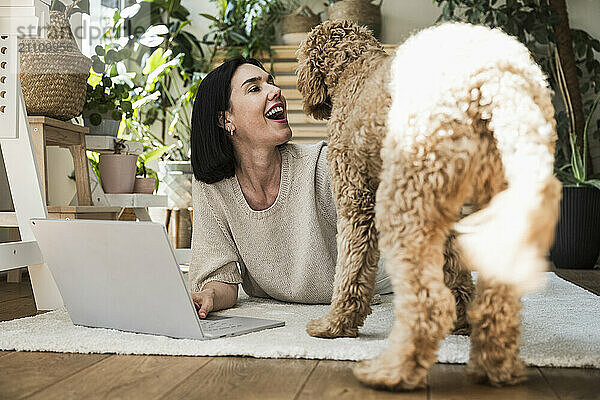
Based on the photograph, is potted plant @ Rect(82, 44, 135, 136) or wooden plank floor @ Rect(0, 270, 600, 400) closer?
wooden plank floor @ Rect(0, 270, 600, 400)

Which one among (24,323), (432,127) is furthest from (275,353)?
(24,323)

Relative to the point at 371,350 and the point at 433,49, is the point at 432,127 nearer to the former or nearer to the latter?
the point at 433,49

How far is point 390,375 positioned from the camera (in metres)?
1.20

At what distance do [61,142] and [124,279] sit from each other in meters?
1.15

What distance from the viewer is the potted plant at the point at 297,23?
485 centimetres

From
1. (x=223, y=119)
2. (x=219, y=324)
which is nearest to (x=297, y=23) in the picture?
(x=223, y=119)

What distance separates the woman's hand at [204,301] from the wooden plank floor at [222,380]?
0.40 metres

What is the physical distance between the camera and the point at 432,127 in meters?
1.17

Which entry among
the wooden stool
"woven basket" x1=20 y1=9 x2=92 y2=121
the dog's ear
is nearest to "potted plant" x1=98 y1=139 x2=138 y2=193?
the wooden stool

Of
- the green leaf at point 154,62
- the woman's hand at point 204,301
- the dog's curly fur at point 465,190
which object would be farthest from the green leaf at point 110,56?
the dog's curly fur at point 465,190

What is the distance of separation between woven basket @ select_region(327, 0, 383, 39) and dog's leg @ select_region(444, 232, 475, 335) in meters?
3.23

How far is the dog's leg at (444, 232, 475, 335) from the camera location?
1705 millimetres

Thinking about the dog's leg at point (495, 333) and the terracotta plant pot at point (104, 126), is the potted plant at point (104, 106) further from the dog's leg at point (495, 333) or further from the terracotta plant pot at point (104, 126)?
the dog's leg at point (495, 333)

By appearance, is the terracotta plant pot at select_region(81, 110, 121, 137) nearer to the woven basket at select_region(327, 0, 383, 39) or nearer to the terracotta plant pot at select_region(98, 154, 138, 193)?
the terracotta plant pot at select_region(98, 154, 138, 193)
